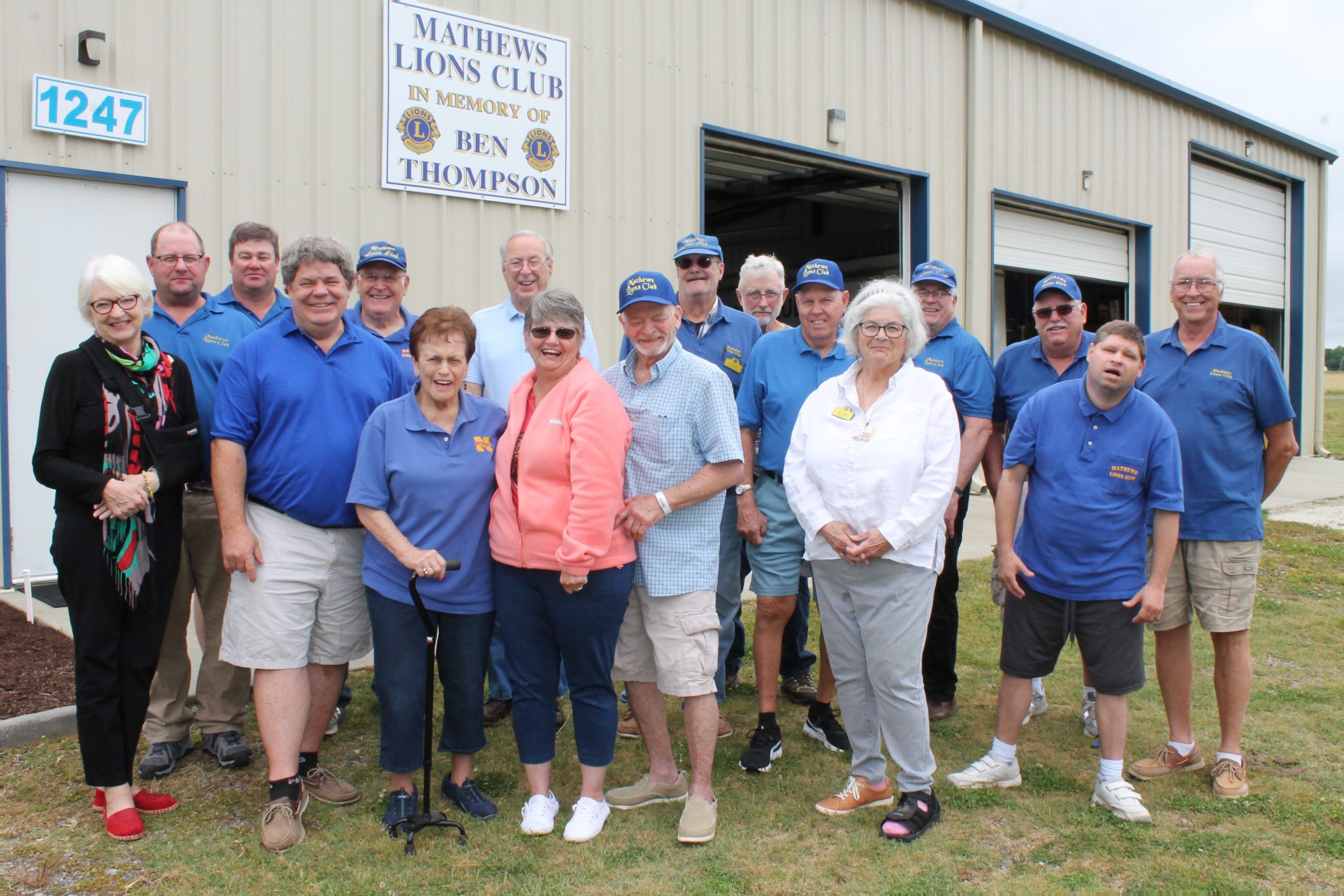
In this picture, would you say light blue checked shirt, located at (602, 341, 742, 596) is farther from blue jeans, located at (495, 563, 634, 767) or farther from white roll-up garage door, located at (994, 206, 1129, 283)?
white roll-up garage door, located at (994, 206, 1129, 283)

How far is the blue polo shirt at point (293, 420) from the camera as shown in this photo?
3.28 metres

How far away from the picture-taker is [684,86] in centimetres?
860

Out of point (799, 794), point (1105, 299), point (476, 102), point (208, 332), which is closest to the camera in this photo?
point (799, 794)

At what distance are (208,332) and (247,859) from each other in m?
2.05

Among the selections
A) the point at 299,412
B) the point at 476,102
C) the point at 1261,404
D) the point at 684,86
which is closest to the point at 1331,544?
the point at 1261,404

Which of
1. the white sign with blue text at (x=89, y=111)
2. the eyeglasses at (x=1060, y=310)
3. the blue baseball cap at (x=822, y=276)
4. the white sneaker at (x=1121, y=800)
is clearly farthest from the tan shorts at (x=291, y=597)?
the white sign with blue text at (x=89, y=111)

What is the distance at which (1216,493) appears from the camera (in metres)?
3.74

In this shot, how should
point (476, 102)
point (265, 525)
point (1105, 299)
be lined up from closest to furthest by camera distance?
point (265, 525) < point (476, 102) < point (1105, 299)

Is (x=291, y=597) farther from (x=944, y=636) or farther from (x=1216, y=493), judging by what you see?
(x=1216, y=493)

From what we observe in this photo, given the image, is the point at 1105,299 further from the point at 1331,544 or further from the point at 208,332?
the point at 208,332

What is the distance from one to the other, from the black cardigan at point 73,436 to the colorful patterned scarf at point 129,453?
30mm

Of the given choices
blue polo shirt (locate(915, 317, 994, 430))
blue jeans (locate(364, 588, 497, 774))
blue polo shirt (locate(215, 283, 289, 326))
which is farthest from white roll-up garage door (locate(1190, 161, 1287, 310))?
blue jeans (locate(364, 588, 497, 774))

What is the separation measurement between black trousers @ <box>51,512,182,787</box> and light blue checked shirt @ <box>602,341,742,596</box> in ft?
5.42

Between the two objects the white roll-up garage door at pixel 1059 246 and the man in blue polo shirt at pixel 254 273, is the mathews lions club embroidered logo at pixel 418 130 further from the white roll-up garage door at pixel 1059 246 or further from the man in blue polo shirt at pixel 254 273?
the white roll-up garage door at pixel 1059 246
